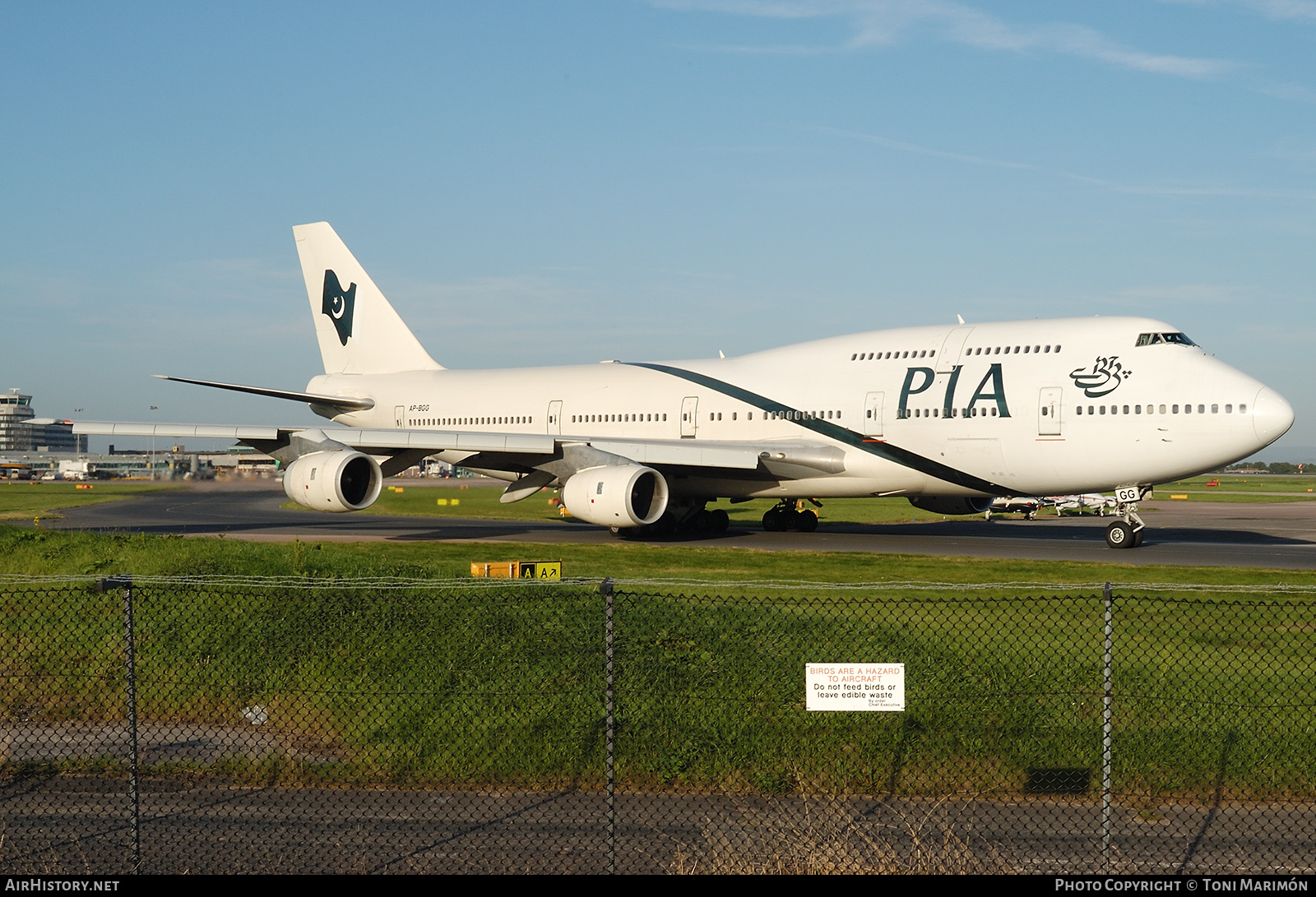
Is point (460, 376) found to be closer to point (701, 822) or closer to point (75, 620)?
point (75, 620)

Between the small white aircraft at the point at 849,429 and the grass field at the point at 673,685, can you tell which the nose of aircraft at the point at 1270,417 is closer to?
the small white aircraft at the point at 849,429

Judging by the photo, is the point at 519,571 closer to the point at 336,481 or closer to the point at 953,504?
the point at 336,481

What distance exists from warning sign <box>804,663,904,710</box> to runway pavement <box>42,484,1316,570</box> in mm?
18743

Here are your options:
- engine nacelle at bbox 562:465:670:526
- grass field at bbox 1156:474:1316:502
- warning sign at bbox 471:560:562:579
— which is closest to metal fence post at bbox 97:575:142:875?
warning sign at bbox 471:560:562:579

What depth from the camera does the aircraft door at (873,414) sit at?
2933 centimetres

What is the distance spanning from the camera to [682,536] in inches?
1289

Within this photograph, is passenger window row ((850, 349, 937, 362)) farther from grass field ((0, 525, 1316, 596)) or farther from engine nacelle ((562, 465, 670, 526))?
engine nacelle ((562, 465, 670, 526))

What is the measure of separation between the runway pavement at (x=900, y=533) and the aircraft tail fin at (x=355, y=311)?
6.06m

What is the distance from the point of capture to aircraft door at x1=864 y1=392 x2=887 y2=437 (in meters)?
29.3

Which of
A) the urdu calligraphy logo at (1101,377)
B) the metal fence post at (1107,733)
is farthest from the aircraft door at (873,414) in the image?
the metal fence post at (1107,733)

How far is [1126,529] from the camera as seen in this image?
27688 mm

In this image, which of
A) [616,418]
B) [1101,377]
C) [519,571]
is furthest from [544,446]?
[1101,377]

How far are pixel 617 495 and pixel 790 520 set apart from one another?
855 centimetres

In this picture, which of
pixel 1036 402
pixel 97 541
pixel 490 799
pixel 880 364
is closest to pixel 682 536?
pixel 880 364
